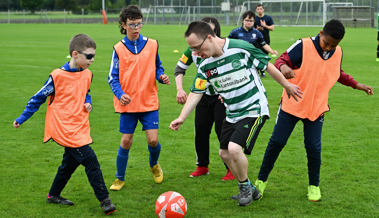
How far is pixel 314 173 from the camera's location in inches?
228

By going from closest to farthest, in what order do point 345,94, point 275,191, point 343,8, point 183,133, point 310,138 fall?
point 310,138, point 275,191, point 183,133, point 345,94, point 343,8

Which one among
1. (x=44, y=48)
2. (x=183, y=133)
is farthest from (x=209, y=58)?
(x=44, y=48)

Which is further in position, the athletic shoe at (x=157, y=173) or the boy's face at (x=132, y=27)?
the athletic shoe at (x=157, y=173)

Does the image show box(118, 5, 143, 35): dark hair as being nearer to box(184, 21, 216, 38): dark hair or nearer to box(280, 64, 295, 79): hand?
box(184, 21, 216, 38): dark hair

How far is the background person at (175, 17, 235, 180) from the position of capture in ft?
20.9

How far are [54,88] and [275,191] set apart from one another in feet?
9.19

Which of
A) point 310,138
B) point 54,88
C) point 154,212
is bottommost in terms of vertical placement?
point 154,212

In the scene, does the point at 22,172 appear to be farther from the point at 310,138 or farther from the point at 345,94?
the point at 345,94

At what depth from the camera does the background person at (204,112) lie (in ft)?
20.9

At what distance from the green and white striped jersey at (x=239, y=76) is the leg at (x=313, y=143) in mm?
565

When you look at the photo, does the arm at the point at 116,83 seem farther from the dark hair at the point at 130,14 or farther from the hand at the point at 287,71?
the hand at the point at 287,71

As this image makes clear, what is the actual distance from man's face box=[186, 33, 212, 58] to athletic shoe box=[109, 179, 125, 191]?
210 cm

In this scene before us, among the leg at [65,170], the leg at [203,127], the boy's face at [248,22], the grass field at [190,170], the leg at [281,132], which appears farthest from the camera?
the boy's face at [248,22]

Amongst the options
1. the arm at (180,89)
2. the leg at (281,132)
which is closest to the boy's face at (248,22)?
the arm at (180,89)
